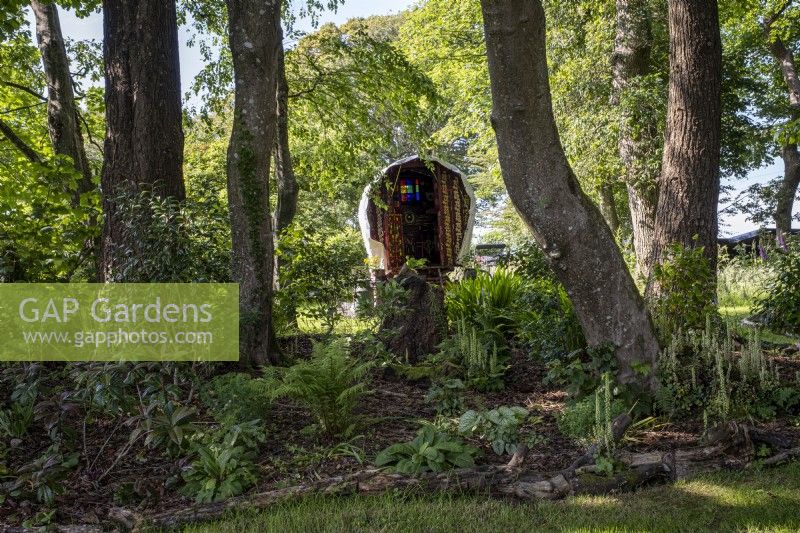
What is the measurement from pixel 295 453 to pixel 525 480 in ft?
4.77

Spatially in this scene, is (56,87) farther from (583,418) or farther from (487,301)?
(583,418)

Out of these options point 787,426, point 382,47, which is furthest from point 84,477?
point 382,47

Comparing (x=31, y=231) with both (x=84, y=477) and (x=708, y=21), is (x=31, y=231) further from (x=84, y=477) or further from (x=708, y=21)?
(x=708, y=21)

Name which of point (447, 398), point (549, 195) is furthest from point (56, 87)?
point (549, 195)

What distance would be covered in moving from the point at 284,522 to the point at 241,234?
3191 mm

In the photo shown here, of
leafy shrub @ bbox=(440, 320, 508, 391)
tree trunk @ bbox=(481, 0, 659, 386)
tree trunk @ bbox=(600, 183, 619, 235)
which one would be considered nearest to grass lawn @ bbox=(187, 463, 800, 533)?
tree trunk @ bbox=(481, 0, 659, 386)

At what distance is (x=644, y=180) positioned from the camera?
36.6ft

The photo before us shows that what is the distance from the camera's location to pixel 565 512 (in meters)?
3.21

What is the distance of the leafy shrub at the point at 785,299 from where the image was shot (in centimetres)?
584

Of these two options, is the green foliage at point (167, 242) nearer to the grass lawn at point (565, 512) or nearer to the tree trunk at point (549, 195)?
the grass lawn at point (565, 512)

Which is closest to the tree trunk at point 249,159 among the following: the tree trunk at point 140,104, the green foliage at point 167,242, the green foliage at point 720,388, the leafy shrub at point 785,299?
the green foliage at point 167,242

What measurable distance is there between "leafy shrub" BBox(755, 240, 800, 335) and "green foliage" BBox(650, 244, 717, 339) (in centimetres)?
64

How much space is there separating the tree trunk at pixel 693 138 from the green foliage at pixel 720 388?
1.97 m

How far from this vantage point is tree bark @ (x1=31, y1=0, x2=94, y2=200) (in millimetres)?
7824
